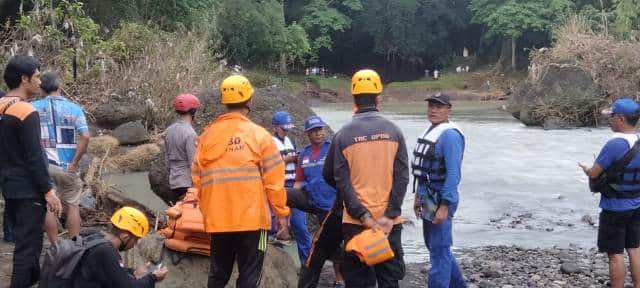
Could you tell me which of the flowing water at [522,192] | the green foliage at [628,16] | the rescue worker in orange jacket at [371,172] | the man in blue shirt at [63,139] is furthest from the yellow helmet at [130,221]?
the green foliage at [628,16]

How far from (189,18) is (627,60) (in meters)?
16.7

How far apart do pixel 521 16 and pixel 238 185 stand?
52.2 meters

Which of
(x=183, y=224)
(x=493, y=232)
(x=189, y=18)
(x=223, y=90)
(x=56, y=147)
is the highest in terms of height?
(x=189, y=18)

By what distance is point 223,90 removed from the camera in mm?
5016

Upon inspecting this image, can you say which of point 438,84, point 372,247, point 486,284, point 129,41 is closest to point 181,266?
point 372,247

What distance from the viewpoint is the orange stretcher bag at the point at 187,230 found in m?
5.85

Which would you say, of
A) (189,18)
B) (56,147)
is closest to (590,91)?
(189,18)

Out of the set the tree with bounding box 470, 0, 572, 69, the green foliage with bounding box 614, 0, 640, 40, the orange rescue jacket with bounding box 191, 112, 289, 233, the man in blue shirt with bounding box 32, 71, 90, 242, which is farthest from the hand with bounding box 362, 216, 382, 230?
the tree with bounding box 470, 0, 572, 69

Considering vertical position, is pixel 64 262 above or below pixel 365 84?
below

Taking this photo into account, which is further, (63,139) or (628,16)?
(628,16)

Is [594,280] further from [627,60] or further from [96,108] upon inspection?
[627,60]

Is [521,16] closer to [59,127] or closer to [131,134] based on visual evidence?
[131,134]

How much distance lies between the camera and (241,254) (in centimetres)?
499

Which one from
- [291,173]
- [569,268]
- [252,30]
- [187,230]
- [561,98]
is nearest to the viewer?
[187,230]
